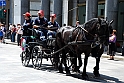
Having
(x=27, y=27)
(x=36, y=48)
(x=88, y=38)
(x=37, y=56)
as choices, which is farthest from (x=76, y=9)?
(x=88, y=38)

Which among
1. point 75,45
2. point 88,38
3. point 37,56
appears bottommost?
point 37,56

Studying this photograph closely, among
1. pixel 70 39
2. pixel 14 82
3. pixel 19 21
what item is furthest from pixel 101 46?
pixel 19 21

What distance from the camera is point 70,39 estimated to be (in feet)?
33.4

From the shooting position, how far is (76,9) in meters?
27.3

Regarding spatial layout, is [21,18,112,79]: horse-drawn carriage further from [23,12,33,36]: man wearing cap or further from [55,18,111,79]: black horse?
[23,12,33,36]: man wearing cap

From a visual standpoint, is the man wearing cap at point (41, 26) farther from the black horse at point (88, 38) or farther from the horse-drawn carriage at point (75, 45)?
the black horse at point (88, 38)

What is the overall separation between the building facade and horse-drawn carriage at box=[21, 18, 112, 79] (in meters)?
7.82

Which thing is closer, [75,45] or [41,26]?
[75,45]

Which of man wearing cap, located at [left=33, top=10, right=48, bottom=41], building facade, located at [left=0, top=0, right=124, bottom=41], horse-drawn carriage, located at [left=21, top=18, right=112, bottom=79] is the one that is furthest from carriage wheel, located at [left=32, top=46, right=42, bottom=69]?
building facade, located at [left=0, top=0, right=124, bottom=41]

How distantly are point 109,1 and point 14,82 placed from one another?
10.8m

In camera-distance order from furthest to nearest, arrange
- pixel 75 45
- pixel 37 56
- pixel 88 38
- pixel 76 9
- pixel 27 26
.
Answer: pixel 76 9
pixel 27 26
pixel 37 56
pixel 75 45
pixel 88 38

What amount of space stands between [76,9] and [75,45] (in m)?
17.8

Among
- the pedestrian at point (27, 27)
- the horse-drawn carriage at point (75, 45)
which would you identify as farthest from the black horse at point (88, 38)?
the pedestrian at point (27, 27)

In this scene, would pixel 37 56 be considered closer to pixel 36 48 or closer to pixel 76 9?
pixel 36 48
